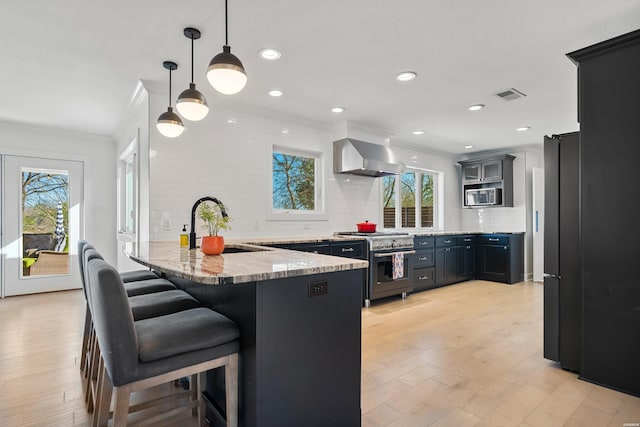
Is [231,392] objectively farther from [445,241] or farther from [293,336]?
[445,241]

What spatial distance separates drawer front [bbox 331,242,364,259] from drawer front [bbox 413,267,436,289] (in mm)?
1187

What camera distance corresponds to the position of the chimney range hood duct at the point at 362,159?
4641 millimetres

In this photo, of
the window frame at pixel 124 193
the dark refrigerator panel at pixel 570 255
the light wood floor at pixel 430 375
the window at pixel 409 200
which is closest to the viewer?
the light wood floor at pixel 430 375

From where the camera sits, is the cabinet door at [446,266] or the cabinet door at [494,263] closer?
the cabinet door at [446,266]

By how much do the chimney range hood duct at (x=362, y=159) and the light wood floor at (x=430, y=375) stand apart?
6.10 feet

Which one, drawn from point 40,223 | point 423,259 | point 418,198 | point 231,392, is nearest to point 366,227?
point 423,259

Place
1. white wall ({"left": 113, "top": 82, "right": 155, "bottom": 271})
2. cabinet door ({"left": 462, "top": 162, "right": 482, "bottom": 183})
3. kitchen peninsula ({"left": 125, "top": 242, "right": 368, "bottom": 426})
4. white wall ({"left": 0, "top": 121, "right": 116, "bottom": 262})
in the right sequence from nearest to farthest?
1. kitchen peninsula ({"left": 125, "top": 242, "right": 368, "bottom": 426})
2. white wall ({"left": 113, "top": 82, "right": 155, "bottom": 271})
3. white wall ({"left": 0, "top": 121, "right": 116, "bottom": 262})
4. cabinet door ({"left": 462, "top": 162, "right": 482, "bottom": 183})

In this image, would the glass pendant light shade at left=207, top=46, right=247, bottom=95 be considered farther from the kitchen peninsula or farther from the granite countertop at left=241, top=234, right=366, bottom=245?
the granite countertop at left=241, top=234, right=366, bottom=245

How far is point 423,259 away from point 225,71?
4.18m

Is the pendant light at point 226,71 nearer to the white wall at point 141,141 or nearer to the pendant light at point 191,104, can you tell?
the pendant light at point 191,104

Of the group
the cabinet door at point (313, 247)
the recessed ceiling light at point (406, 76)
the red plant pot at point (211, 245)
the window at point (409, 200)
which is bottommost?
the cabinet door at point (313, 247)

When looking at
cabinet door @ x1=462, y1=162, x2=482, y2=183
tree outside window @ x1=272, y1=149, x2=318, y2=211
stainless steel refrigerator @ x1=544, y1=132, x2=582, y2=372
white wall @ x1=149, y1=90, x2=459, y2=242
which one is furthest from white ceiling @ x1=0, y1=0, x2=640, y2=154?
cabinet door @ x1=462, y1=162, x2=482, y2=183

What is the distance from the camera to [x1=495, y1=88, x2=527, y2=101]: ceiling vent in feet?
11.8

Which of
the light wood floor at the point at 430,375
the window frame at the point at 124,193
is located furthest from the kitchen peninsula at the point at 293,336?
the window frame at the point at 124,193
